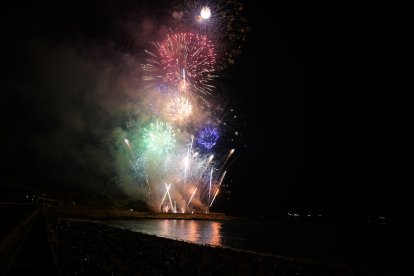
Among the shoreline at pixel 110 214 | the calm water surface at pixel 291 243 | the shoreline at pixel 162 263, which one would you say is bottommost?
the shoreline at pixel 162 263

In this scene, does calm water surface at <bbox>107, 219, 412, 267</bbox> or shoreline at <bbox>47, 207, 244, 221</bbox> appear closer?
calm water surface at <bbox>107, 219, 412, 267</bbox>

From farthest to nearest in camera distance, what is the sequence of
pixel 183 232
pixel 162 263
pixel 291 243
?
pixel 183 232 < pixel 291 243 < pixel 162 263

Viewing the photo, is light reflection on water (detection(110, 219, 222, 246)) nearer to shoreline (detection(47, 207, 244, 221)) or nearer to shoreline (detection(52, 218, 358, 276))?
shoreline (detection(47, 207, 244, 221))

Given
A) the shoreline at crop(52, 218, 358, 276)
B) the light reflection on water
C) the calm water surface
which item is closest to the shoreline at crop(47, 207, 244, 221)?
the calm water surface

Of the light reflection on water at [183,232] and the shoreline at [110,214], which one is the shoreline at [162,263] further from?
the shoreline at [110,214]

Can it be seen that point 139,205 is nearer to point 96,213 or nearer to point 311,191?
point 96,213

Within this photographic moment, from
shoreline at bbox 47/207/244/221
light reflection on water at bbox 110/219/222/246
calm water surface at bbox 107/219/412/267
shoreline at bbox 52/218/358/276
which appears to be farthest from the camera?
shoreline at bbox 47/207/244/221

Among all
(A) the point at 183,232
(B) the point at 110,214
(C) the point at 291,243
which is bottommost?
(C) the point at 291,243

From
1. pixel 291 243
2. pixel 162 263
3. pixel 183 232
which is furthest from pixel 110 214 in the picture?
pixel 162 263

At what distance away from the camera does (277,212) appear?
170375 millimetres

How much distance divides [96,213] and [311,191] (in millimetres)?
141887

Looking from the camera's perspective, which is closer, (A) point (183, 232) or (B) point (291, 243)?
(B) point (291, 243)

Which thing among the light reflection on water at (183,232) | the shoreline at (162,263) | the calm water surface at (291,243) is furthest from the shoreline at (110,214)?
the shoreline at (162,263)

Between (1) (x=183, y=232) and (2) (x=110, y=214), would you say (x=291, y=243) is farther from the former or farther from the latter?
(2) (x=110, y=214)
